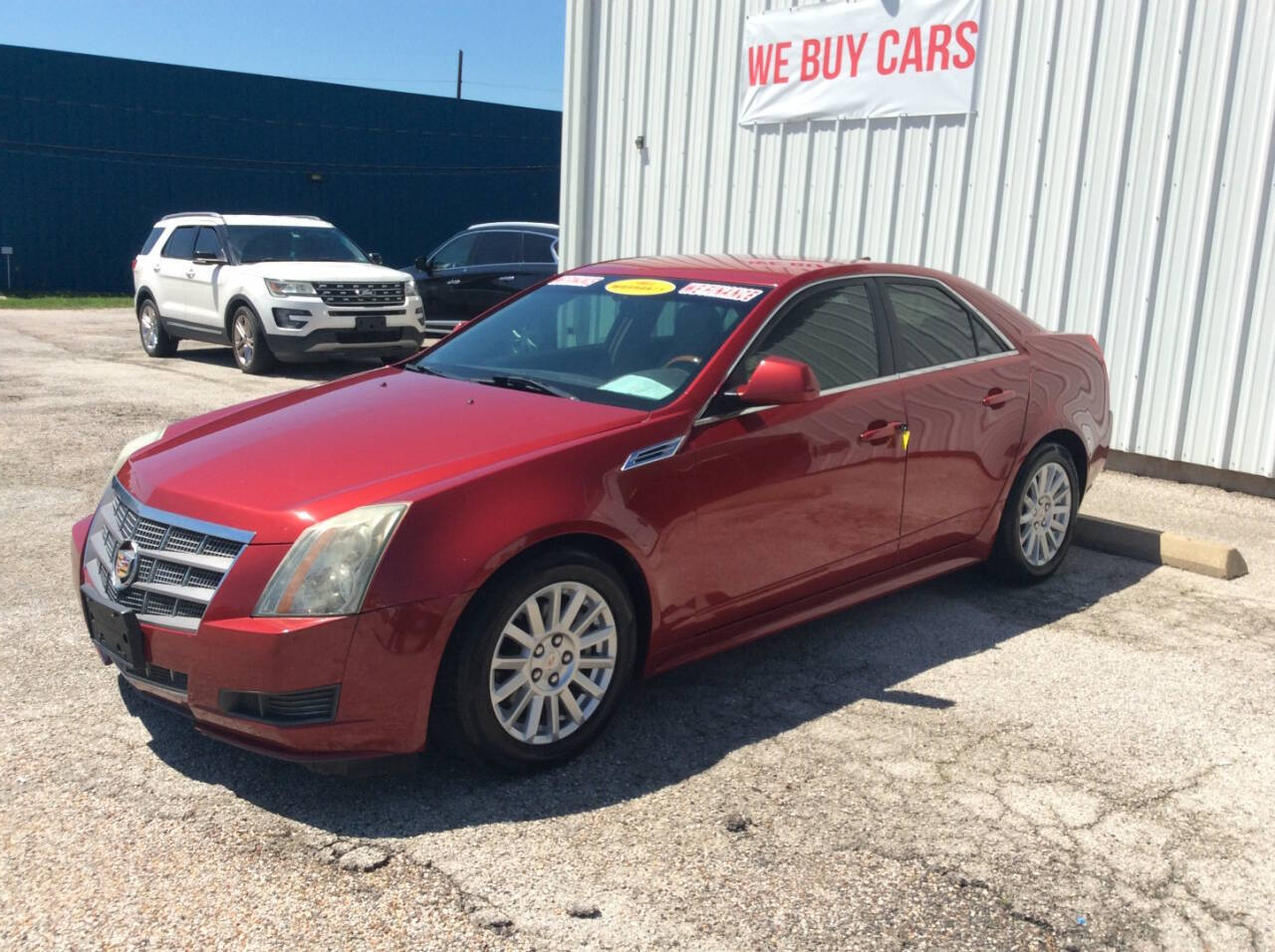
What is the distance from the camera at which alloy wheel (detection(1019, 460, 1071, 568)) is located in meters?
5.82

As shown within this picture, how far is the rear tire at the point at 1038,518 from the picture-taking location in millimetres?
5723

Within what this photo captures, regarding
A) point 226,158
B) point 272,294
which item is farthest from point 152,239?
point 226,158

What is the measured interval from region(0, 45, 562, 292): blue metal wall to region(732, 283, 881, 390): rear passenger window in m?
25.4

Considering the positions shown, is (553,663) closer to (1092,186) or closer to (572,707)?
(572,707)

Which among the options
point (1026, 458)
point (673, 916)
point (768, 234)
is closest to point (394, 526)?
point (673, 916)

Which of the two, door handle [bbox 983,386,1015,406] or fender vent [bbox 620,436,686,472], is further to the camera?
door handle [bbox 983,386,1015,406]

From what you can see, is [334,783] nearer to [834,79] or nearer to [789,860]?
[789,860]

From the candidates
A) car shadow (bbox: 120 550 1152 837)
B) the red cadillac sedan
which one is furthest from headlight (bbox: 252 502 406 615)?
car shadow (bbox: 120 550 1152 837)

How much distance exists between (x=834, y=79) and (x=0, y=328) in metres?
13.6

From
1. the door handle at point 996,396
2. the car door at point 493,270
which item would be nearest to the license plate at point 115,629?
the door handle at point 996,396

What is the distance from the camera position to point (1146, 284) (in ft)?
Result: 27.0

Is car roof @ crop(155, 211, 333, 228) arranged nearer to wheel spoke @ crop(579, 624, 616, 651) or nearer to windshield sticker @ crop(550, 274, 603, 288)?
windshield sticker @ crop(550, 274, 603, 288)

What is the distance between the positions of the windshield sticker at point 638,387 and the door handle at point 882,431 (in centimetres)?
91

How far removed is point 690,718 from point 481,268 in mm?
11834
